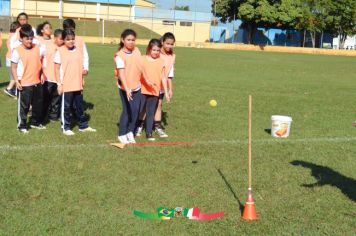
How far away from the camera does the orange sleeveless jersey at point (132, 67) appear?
26.1 ft

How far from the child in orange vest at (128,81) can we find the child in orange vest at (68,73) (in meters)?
0.87

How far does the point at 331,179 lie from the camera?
6.50 metres

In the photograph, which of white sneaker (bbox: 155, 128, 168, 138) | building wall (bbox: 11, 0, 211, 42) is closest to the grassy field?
white sneaker (bbox: 155, 128, 168, 138)

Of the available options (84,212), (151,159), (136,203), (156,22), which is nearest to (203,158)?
(151,159)

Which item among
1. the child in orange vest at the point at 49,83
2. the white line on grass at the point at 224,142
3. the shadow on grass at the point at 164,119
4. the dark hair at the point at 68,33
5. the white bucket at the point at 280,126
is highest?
the dark hair at the point at 68,33

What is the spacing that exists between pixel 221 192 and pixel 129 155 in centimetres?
200

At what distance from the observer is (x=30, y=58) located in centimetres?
862

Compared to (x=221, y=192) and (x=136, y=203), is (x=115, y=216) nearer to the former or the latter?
(x=136, y=203)

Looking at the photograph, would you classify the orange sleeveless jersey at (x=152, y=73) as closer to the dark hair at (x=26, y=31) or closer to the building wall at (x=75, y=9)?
the dark hair at (x=26, y=31)

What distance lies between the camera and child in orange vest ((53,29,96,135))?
841 cm

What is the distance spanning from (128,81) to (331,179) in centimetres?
357

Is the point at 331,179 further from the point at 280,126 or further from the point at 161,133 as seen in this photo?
the point at 161,133

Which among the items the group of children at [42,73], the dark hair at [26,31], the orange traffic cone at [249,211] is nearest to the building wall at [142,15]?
the group of children at [42,73]

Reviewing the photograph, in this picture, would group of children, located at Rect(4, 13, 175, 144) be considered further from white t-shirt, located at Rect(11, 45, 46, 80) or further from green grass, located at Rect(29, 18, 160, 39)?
green grass, located at Rect(29, 18, 160, 39)
